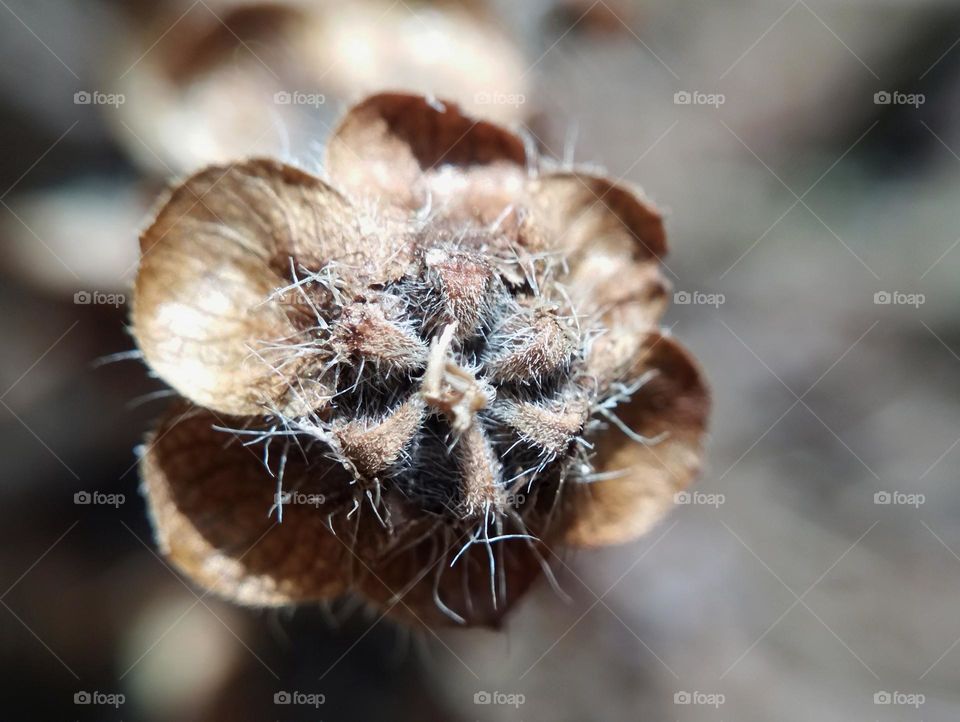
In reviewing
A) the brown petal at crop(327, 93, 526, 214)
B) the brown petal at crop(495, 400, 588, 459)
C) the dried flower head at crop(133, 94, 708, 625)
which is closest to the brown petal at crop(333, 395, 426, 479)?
the dried flower head at crop(133, 94, 708, 625)

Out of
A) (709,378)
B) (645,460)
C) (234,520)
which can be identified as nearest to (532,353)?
(645,460)

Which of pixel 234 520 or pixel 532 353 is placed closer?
pixel 532 353

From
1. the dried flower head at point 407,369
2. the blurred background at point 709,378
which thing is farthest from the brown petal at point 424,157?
the blurred background at point 709,378

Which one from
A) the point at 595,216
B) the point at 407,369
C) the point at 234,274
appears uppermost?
the point at 595,216

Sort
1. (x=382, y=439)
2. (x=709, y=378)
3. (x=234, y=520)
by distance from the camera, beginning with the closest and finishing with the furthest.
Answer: (x=382, y=439), (x=234, y=520), (x=709, y=378)

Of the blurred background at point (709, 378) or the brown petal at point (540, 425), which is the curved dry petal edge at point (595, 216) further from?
the blurred background at point (709, 378)

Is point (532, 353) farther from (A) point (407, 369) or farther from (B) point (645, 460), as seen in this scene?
(B) point (645, 460)
